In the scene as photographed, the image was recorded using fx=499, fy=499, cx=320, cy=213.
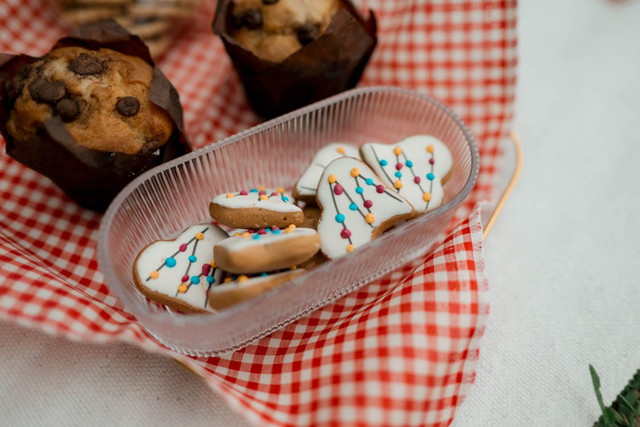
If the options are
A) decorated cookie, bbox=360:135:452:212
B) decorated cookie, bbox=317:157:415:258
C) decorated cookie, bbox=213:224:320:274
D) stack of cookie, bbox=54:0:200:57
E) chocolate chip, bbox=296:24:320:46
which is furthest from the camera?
stack of cookie, bbox=54:0:200:57

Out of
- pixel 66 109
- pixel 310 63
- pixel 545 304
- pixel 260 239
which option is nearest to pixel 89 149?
pixel 66 109

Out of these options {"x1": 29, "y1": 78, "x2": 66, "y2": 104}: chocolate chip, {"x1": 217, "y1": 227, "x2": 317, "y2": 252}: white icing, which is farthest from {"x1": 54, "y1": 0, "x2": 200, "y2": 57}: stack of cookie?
{"x1": 217, "y1": 227, "x2": 317, "y2": 252}: white icing

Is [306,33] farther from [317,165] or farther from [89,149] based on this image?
[89,149]

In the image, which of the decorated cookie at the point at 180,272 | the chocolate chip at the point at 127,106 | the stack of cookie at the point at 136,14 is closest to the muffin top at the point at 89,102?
the chocolate chip at the point at 127,106

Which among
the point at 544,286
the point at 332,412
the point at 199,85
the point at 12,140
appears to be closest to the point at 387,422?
the point at 332,412

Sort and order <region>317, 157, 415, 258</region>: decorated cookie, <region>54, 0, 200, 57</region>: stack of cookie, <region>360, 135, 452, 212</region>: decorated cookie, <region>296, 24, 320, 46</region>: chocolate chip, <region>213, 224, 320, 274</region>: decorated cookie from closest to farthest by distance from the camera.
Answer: <region>213, 224, 320, 274</region>: decorated cookie < <region>317, 157, 415, 258</region>: decorated cookie < <region>360, 135, 452, 212</region>: decorated cookie < <region>296, 24, 320, 46</region>: chocolate chip < <region>54, 0, 200, 57</region>: stack of cookie

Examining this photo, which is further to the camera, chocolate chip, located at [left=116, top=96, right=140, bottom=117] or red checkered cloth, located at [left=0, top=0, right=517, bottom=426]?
chocolate chip, located at [left=116, top=96, right=140, bottom=117]

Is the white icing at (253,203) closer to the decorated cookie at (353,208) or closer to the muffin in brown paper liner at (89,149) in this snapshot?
the decorated cookie at (353,208)

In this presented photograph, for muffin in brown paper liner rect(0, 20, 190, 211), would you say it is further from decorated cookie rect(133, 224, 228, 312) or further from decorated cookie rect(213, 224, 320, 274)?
decorated cookie rect(213, 224, 320, 274)
